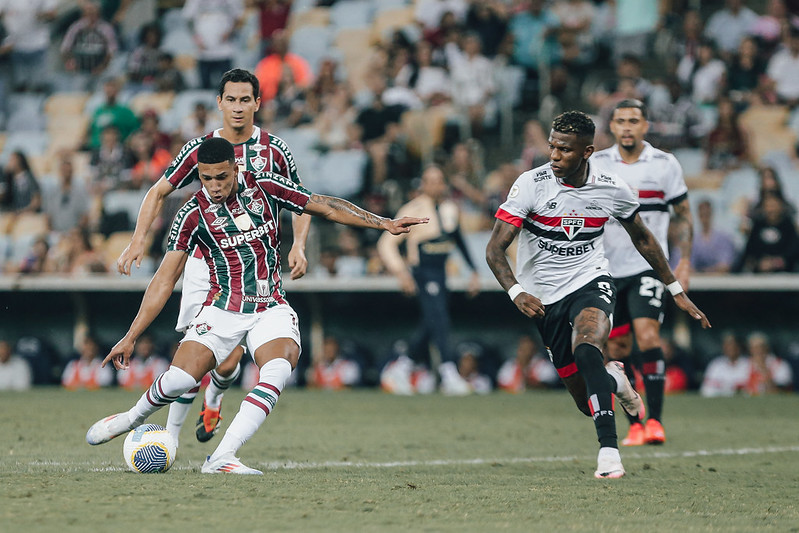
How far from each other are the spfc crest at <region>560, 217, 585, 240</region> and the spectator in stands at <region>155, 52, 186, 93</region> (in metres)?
13.4

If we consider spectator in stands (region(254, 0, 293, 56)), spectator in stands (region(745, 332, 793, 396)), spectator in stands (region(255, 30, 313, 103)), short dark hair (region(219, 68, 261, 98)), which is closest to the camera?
short dark hair (region(219, 68, 261, 98))

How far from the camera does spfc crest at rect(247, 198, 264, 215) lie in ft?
22.2

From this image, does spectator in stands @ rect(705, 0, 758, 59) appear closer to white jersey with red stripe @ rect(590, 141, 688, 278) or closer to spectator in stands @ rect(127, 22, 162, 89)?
spectator in stands @ rect(127, 22, 162, 89)

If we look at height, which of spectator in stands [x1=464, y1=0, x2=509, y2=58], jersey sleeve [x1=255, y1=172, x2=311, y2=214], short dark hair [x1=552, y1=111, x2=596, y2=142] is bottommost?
jersey sleeve [x1=255, y1=172, x2=311, y2=214]

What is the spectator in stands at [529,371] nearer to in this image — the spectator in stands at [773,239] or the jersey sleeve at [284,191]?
the spectator in stands at [773,239]

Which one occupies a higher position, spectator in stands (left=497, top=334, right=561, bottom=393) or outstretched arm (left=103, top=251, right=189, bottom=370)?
outstretched arm (left=103, top=251, right=189, bottom=370)

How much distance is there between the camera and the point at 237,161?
732 centimetres

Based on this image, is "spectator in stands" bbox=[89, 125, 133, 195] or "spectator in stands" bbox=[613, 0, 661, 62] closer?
"spectator in stands" bbox=[89, 125, 133, 195]

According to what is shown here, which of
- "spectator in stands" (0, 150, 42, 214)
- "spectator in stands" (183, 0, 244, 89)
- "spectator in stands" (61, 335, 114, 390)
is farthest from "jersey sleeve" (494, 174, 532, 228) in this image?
"spectator in stands" (183, 0, 244, 89)

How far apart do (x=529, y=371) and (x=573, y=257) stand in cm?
809

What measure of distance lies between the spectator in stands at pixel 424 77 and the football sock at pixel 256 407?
11.2m

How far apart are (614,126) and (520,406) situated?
4.03 m

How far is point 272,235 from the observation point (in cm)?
689

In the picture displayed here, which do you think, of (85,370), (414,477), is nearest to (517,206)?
(414,477)
